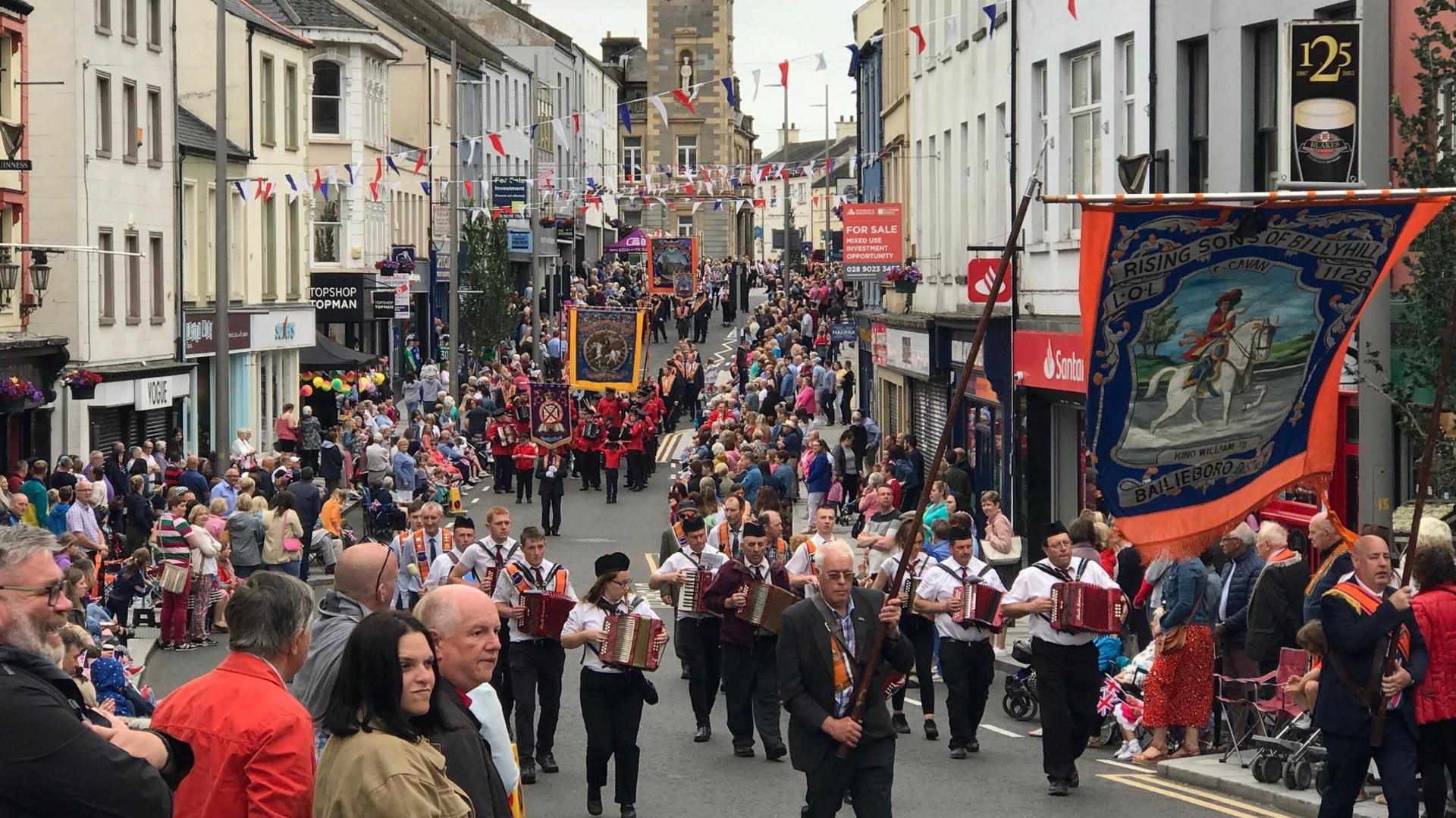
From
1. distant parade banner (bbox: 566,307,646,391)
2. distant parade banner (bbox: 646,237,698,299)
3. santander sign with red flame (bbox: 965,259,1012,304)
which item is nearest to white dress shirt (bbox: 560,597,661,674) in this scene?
santander sign with red flame (bbox: 965,259,1012,304)

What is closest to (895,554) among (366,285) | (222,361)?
(222,361)

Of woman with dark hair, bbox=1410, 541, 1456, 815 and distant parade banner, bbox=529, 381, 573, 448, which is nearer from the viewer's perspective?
woman with dark hair, bbox=1410, 541, 1456, 815

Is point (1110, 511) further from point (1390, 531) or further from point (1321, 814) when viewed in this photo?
point (1390, 531)

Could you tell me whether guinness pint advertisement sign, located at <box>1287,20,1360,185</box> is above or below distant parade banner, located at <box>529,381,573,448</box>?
above

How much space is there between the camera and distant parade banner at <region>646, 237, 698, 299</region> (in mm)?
74188

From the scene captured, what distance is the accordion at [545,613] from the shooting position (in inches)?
555

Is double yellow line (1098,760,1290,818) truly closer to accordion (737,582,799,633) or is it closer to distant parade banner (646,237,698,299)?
accordion (737,582,799,633)

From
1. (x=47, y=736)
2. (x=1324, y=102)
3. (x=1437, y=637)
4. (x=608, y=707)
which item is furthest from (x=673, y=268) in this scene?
(x=47, y=736)

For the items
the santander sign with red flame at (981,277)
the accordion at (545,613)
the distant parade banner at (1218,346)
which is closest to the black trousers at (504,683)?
the accordion at (545,613)

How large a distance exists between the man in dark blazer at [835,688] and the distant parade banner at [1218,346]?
4.39 ft

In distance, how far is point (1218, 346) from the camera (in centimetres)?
979

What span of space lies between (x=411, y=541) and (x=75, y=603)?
3620 mm

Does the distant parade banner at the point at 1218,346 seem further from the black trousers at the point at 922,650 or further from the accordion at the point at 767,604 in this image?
the black trousers at the point at 922,650

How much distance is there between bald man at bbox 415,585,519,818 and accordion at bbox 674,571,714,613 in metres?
8.71
